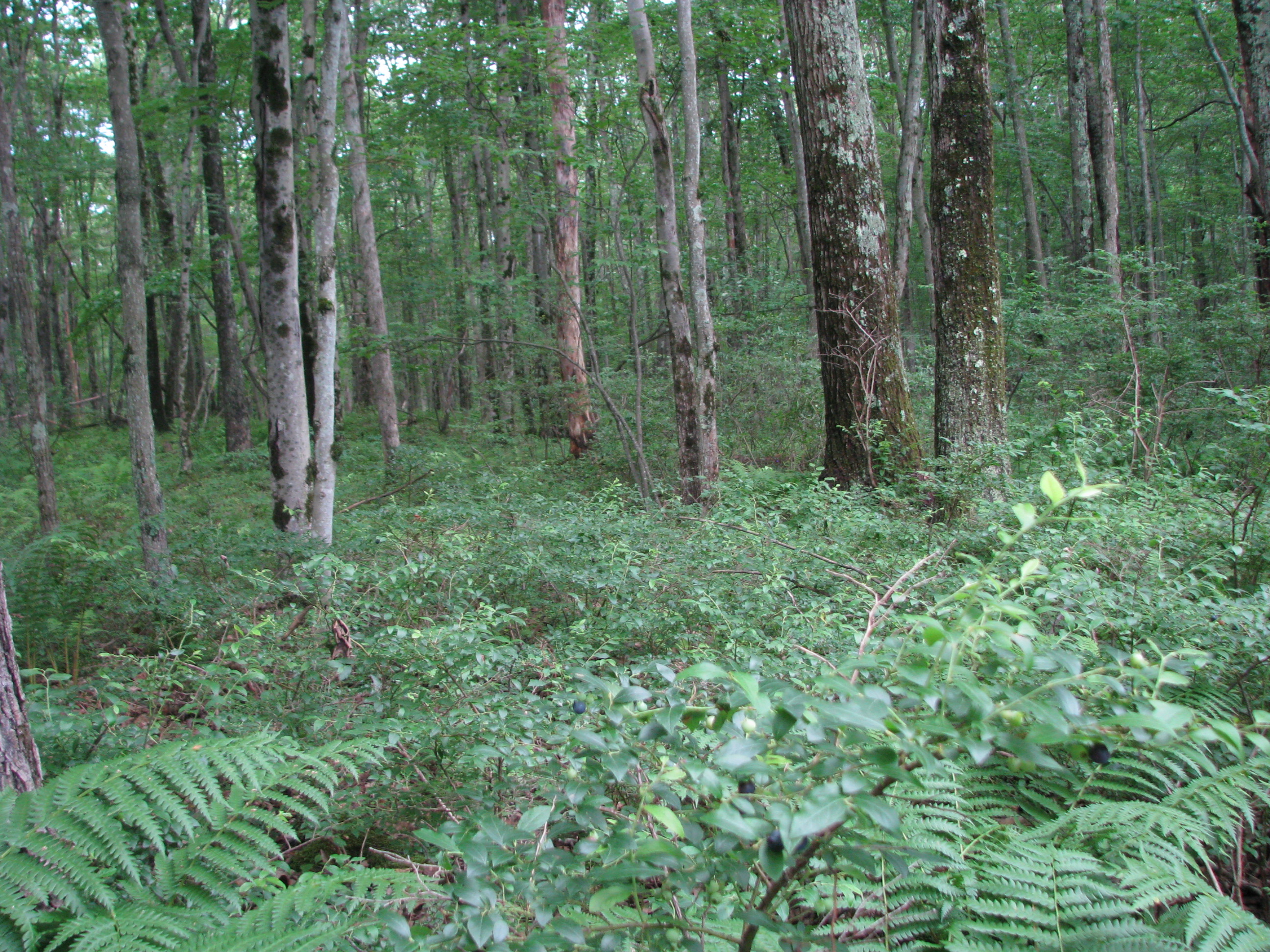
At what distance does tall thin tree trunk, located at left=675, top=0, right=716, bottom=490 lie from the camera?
8055mm

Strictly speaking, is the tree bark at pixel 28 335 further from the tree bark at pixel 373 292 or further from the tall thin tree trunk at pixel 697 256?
the tall thin tree trunk at pixel 697 256

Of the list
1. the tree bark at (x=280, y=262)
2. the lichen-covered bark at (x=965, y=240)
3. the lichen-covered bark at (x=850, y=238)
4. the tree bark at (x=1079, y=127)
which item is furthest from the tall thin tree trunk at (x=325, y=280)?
the tree bark at (x=1079, y=127)

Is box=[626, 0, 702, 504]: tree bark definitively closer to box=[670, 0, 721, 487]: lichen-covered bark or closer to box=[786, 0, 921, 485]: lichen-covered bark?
box=[670, 0, 721, 487]: lichen-covered bark

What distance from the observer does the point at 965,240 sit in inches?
256

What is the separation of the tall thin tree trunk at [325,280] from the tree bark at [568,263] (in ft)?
13.8

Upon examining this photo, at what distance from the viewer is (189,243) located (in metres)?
13.6

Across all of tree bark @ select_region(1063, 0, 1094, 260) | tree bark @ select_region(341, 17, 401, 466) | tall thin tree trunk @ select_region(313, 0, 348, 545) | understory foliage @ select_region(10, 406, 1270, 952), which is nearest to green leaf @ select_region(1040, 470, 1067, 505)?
understory foliage @ select_region(10, 406, 1270, 952)

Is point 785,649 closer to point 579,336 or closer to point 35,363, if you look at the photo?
point 35,363

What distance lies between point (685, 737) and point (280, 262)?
5.80 m

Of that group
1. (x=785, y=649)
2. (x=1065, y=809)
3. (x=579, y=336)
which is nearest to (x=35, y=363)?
(x=579, y=336)

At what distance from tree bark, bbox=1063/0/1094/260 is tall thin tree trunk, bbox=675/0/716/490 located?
10.2m

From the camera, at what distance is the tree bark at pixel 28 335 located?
7.39 metres

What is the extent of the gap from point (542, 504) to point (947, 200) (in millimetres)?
4529

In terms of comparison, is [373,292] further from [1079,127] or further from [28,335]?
[1079,127]
